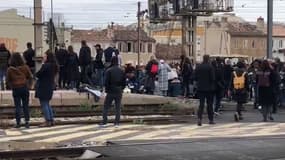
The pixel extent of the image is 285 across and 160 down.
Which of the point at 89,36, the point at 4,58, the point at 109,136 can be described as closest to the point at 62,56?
the point at 4,58

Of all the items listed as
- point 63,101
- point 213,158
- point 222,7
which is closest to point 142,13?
point 222,7

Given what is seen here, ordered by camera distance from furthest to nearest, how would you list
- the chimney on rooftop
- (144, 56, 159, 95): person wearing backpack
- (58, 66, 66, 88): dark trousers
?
the chimney on rooftop < (144, 56, 159, 95): person wearing backpack < (58, 66, 66, 88): dark trousers

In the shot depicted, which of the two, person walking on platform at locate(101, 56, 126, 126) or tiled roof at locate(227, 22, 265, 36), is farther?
tiled roof at locate(227, 22, 265, 36)

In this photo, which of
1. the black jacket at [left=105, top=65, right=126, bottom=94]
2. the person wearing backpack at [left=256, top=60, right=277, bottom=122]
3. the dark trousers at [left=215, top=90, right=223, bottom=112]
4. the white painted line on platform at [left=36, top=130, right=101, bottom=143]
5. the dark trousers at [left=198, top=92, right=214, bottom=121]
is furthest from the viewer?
the dark trousers at [left=215, top=90, right=223, bottom=112]

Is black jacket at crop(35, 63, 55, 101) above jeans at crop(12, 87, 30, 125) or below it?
above

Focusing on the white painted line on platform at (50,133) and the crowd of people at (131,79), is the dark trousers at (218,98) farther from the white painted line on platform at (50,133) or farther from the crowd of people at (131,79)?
the white painted line on platform at (50,133)

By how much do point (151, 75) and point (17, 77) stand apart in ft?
32.9

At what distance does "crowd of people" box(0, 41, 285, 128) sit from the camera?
1742 centimetres

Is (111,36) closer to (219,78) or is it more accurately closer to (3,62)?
(3,62)

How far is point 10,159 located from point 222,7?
51.6 m

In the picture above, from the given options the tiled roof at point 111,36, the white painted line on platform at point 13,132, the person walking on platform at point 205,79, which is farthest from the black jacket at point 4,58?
the tiled roof at point 111,36

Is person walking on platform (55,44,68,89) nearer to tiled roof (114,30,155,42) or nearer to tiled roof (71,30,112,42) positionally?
tiled roof (114,30,155,42)

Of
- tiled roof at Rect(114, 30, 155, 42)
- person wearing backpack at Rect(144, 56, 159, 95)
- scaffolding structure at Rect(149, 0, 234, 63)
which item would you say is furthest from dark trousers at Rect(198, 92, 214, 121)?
tiled roof at Rect(114, 30, 155, 42)

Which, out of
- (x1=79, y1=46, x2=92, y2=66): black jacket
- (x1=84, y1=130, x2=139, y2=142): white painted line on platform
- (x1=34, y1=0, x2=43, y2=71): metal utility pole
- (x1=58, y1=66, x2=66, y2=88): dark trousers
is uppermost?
(x1=34, y1=0, x2=43, y2=71): metal utility pole
